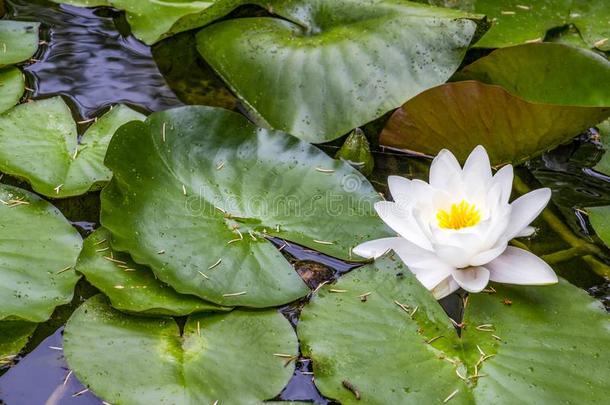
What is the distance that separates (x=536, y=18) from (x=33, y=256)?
6.04ft

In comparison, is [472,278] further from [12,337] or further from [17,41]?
[17,41]

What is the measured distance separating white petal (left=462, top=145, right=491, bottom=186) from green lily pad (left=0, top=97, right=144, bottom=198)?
978 millimetres

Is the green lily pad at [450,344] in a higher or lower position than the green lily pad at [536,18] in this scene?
lower

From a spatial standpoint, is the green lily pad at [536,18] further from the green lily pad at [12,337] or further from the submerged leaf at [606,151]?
the green lily pad at [12,337]

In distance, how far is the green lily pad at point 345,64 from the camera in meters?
2.04

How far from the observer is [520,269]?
63.2 inches

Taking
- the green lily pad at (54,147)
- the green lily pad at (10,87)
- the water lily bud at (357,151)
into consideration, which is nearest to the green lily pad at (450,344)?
the water lily bud at (357,151)

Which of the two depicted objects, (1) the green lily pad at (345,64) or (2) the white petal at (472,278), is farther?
(1) the green lily pad at (345,64)

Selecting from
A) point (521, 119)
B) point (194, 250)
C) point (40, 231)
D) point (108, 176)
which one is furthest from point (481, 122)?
point (40, 231)

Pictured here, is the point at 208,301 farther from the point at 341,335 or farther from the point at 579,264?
the point at 579,264

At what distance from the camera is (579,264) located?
179 centimetres

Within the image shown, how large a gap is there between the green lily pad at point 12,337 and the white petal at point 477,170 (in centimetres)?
110

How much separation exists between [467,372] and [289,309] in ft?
1.43

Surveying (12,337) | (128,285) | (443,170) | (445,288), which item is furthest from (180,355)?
(443,170)
